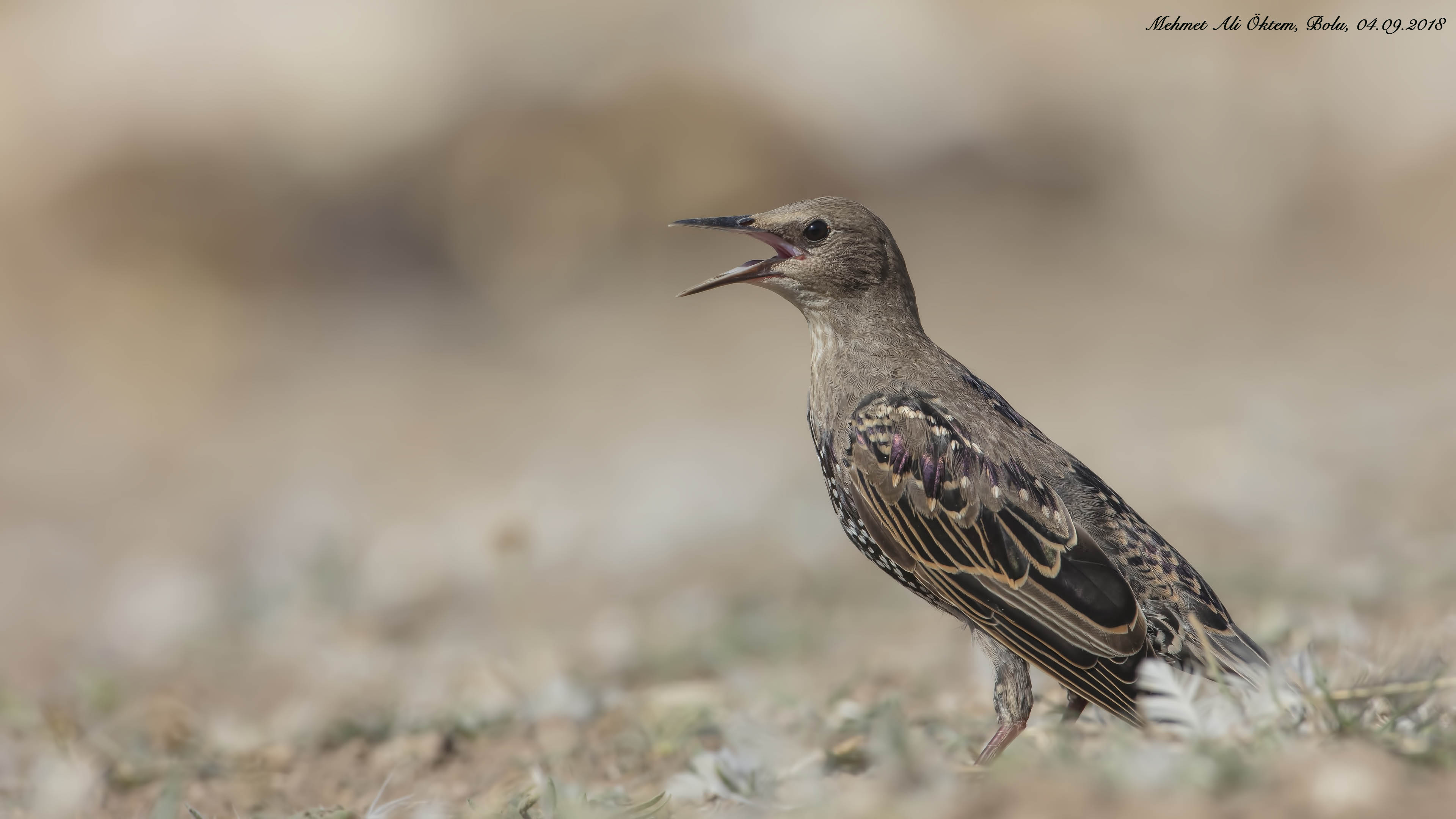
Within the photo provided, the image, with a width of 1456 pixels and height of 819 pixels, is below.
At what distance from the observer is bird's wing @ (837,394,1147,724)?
394 cm

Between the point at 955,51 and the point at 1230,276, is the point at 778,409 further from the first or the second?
the point at 1230,276

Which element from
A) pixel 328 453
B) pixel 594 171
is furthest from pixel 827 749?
pixel 594 171

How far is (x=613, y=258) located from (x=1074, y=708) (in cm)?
1266

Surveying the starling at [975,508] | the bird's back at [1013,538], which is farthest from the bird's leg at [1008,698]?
the bird's back at [1013,538]

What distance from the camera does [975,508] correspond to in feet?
13.7

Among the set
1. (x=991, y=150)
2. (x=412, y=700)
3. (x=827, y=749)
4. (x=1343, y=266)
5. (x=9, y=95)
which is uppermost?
(x=9, y=95)

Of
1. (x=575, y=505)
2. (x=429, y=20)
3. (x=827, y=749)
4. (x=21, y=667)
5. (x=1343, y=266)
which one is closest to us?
(x=827, y=749)

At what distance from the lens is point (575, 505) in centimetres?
1051

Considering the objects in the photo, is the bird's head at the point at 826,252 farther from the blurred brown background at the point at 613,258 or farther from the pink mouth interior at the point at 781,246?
the blurred brown background at the point at 613,258

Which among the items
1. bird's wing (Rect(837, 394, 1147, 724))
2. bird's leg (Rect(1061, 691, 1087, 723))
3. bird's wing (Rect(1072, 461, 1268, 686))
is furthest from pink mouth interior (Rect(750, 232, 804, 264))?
bird's leg (Rect(1061, 691, 1087, 723))

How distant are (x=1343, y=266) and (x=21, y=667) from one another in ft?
53.7

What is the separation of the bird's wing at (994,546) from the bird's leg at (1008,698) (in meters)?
0.13

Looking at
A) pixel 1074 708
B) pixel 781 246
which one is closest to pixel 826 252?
pixel 781 246

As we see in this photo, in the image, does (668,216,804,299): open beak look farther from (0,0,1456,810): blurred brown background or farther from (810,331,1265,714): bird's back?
(0,0,1456,810): blurred brown background
